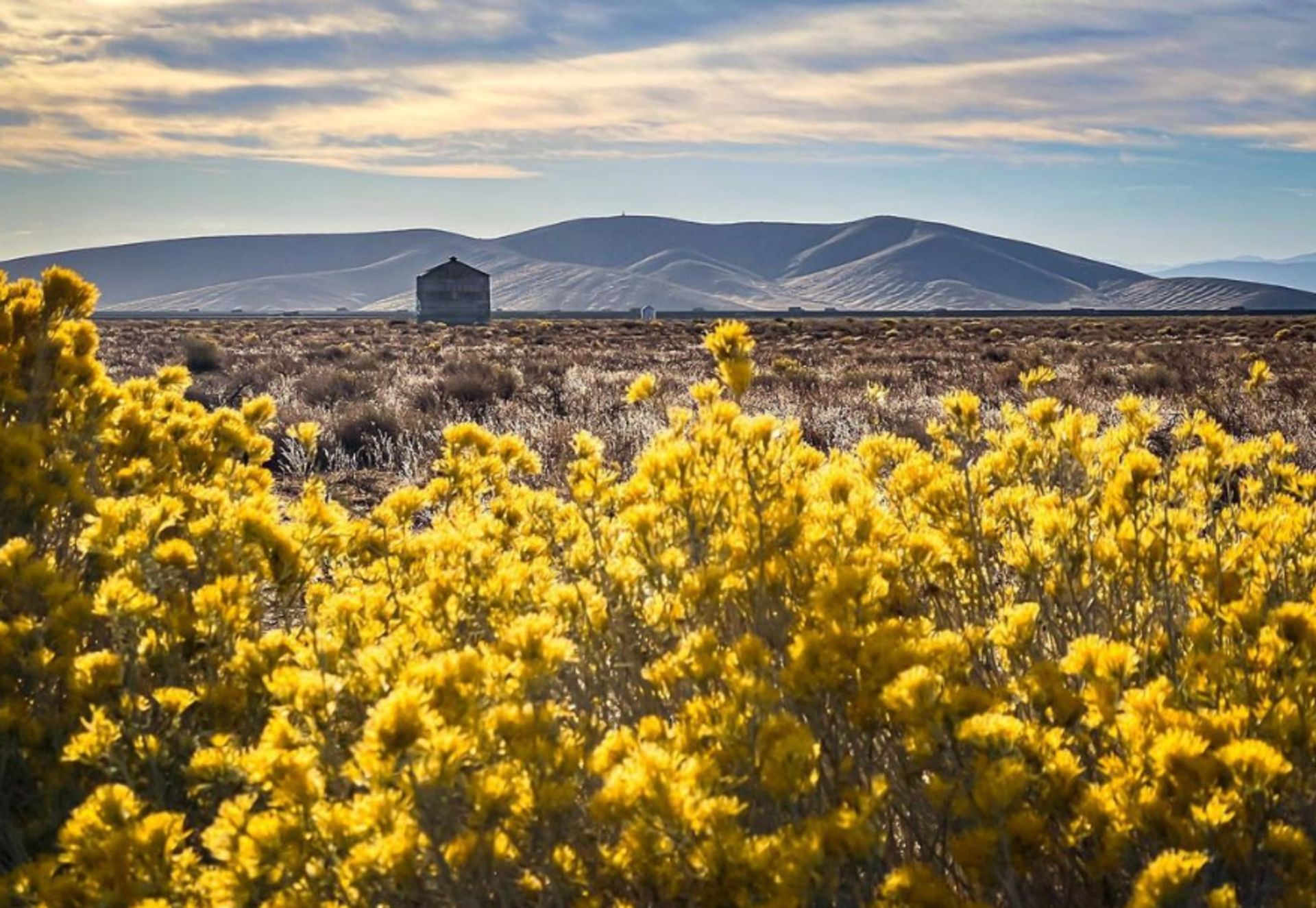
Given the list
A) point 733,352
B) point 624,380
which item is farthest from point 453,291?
point 733,352

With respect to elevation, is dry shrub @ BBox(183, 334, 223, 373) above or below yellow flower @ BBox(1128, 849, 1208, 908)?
above

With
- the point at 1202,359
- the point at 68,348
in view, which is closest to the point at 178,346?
the point at 1202,359

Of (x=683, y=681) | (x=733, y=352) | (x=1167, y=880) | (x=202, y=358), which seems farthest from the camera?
(x=202, y=358)

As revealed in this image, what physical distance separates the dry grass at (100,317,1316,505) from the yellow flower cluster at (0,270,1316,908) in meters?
1.43

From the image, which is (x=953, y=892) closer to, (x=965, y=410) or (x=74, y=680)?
(x=965, y=410)

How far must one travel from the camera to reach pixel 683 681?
2322mm

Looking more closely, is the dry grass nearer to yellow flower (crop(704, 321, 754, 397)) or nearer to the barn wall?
yellow flower (crop(704, 321, 754, 397))

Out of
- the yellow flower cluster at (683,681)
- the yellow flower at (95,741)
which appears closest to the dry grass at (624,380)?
the yellow flower cluster at (683,681)

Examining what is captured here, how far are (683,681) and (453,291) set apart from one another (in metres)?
75.7

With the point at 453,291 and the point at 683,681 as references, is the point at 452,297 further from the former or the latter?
the point at 683,681

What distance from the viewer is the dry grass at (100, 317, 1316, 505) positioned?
1045cm

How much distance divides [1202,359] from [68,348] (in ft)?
65.1

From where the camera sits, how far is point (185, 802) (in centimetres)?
276

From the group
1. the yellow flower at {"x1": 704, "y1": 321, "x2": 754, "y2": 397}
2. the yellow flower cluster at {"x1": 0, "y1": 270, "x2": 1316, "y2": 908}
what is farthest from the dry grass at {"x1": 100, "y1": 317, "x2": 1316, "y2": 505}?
the yellow flower cluster at {"x1": 0, "y1": 270, "x2": 1316, "y2": 908}
